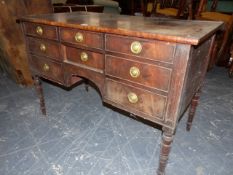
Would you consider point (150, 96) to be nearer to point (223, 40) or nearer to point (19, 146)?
point (19, 146)

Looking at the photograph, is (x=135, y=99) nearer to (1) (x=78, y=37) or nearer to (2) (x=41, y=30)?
(1) (x=78, y=37)

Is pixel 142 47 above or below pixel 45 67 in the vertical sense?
above

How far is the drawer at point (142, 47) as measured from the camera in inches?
38.8

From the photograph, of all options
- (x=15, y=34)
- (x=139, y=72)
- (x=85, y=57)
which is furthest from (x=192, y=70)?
(x=15, y=34)

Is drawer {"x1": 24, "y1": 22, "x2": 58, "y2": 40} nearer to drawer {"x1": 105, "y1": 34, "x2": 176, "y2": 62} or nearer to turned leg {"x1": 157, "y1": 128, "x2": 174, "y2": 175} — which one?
drawer {"x1": 105, "y1": 34, "x2": 176, "y2": 62}

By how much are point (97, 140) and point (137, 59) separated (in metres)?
1.02

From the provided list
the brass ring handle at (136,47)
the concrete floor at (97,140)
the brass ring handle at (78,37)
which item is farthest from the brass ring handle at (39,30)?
the concrete floor at (97,140)

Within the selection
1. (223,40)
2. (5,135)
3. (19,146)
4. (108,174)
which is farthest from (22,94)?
(223,40)

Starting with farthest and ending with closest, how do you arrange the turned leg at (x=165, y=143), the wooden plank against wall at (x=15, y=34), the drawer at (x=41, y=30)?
the wooden plank against wall at (x=15, y=34), the drawer at (x=41, y=30), the turned leg at (x=165, y=143)

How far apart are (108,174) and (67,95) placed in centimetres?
Result: 134

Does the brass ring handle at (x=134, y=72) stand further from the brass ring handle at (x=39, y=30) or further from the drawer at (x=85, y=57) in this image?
the brass ring handle at (x=39, y=30)

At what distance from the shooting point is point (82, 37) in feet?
4.24

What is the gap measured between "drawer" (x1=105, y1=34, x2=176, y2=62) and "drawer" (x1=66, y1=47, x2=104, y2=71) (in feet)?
0.44

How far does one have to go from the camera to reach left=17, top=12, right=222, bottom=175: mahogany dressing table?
3.26 ft
